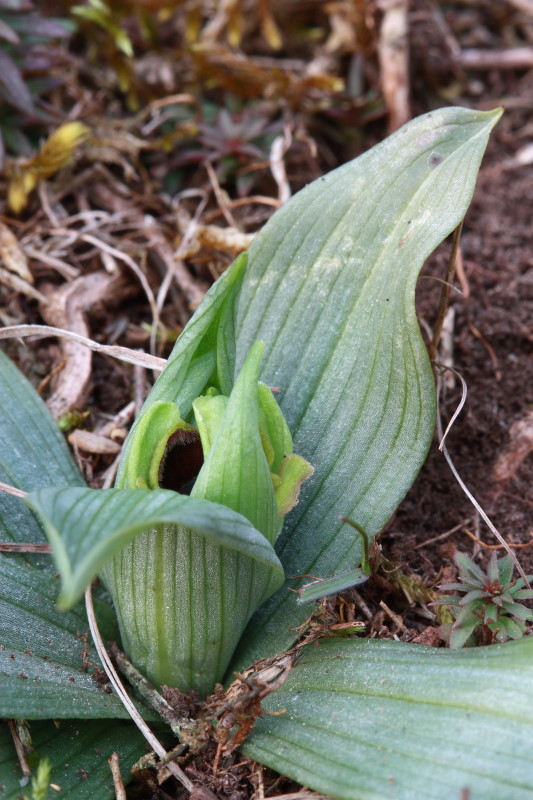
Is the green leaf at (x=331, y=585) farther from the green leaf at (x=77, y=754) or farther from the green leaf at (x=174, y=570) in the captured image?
the green leaf at (x=77, y=754)

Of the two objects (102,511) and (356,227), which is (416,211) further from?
(102,511)

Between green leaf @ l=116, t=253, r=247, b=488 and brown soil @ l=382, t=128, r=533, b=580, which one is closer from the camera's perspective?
green leaf @ l=116, t=253, r=247, b=488

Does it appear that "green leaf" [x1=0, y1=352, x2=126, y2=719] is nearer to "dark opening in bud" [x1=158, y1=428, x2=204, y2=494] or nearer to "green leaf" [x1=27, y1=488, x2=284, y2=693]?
"green leaf" [x1=27, y1=488, x2=284, y2=693]

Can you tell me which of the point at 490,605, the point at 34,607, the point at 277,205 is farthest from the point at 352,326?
the point at 277,205

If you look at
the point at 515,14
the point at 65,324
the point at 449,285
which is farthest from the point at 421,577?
the point at 515,14

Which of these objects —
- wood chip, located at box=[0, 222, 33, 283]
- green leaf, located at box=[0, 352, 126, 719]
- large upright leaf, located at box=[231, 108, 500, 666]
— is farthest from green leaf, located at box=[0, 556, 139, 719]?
wood chip, located at box=[0, 222, 33, 283]

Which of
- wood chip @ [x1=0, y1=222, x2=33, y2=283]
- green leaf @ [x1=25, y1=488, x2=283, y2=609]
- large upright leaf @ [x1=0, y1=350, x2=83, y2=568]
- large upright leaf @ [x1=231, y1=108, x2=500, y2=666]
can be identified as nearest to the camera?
green leaf @ [x1=25, y1=488, x2=283, y2=609]

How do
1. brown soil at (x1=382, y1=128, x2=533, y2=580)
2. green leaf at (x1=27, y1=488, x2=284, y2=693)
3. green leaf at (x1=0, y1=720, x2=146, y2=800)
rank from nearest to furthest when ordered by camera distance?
green leaf at (x1=27, y1=488, x2=284, y2=693) → green leaf at (x1=0, y1=720, x2=146, y2=800) → brown soil at (x1=382, y1=128, x2=533, y2=580)

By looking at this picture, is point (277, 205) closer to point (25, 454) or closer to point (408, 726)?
point (25, 454)

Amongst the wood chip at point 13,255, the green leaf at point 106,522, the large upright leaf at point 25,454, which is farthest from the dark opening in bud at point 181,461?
the wood chip at point 13,255
